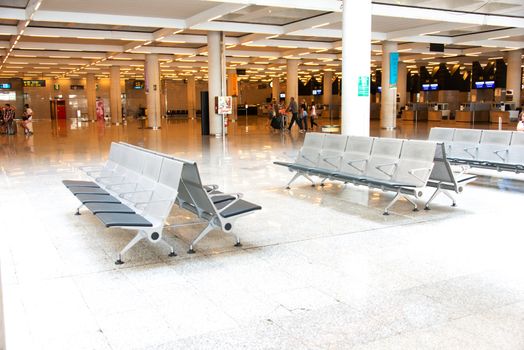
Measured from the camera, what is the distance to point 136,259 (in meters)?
5.65

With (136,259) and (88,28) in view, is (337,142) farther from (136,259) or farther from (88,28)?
(88,28)

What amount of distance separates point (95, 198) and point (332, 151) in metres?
4.73

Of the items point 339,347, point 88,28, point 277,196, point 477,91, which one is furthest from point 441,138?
point 477,91

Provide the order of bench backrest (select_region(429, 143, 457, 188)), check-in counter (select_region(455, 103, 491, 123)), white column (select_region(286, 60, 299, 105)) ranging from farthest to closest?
white column (select_region(286, 60, 299, 105)) → check-in counter (select_region(455, 103, 491, 123)) → bench backrest (select_region(429, 143, 457, 188))

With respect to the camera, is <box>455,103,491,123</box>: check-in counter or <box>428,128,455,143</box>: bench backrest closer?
<box>428,128,455,143</box>: bench backrest

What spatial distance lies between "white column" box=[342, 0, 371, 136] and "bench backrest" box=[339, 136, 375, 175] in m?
2.02

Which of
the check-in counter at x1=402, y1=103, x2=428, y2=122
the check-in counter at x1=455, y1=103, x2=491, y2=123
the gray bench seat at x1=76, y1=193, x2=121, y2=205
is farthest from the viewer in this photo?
the check-in counter at x1=402, y1=103, x2=428, y2=122

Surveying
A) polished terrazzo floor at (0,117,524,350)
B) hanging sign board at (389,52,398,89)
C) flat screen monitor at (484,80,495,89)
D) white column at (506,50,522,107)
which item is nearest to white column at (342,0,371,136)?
polished terrazzo floor at (0,117,524,350)

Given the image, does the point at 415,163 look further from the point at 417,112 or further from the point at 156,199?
the point at 417,112

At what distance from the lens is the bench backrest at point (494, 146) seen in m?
10.4

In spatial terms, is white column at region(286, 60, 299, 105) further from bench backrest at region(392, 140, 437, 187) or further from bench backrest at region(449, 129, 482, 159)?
bench backrest at region(392, 140, 437, 187)

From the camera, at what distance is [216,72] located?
2533cm

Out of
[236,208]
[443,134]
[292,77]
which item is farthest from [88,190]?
[292,77]

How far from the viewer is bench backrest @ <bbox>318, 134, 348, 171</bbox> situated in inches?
385
